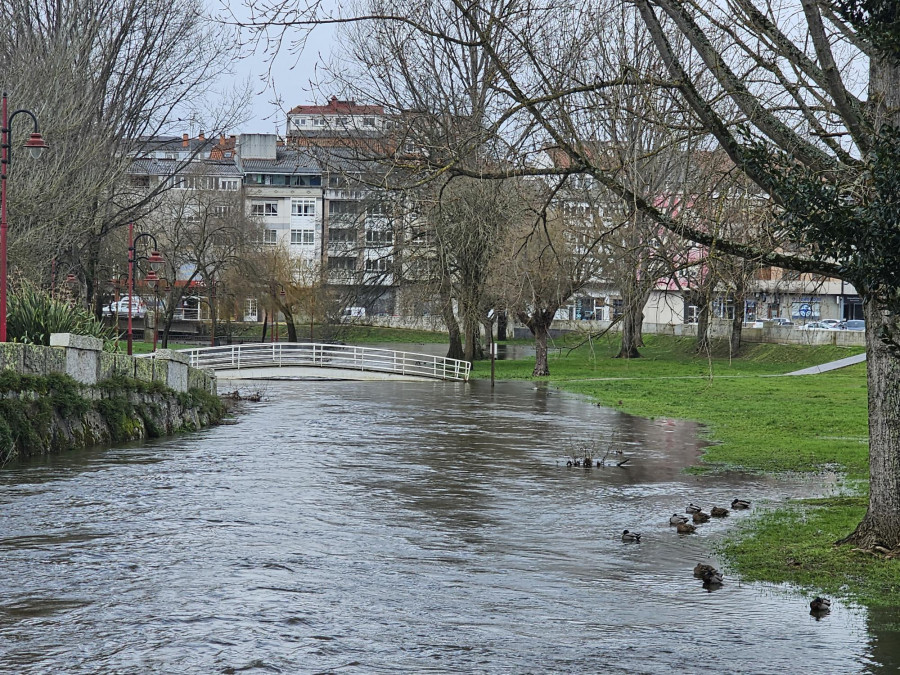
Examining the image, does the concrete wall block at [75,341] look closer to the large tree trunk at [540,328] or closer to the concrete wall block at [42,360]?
the concrete wall block at [42,360]

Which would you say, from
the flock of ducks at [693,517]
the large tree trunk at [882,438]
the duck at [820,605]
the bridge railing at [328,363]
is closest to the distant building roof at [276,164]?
the bridge railing at [328,363]

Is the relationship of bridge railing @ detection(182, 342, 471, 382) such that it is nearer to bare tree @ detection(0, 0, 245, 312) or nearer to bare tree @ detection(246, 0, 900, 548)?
bare tree @ detection(0, 0, 245, 312)

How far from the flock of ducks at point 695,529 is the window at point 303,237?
9180 cm

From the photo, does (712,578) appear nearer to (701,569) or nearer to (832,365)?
(701,569)

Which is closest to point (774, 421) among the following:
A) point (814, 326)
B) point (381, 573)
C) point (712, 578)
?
point (712, 578)

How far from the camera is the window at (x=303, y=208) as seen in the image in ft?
345

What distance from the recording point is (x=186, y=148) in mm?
112875

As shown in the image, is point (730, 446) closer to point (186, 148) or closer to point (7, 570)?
point (7, 570)

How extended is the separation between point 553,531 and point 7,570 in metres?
5.64

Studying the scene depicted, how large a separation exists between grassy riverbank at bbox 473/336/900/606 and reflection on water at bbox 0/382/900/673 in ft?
1.74

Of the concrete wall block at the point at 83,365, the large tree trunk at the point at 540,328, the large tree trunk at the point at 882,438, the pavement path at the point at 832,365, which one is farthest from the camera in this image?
the pavement path at the point at 832,365

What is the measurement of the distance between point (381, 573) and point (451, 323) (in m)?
43.2

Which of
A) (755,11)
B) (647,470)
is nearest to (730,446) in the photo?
(647,470)

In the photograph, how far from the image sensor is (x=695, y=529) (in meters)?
12.7
